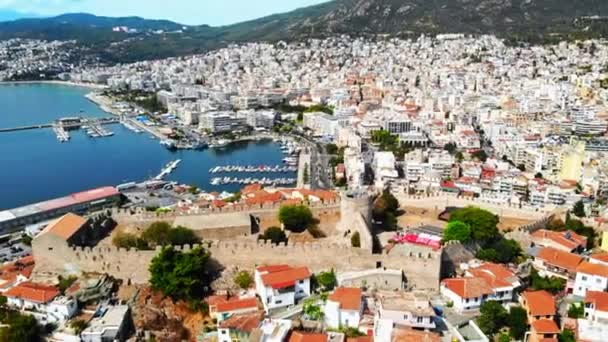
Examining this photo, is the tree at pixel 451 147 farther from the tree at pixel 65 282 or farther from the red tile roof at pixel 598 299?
the tree at pixel 65 282

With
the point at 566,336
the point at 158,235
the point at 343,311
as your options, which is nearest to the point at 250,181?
the point at 158,235

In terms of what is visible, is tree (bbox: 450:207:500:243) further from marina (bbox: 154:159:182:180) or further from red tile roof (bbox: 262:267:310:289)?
marina (bbox: 154:159:182:180)

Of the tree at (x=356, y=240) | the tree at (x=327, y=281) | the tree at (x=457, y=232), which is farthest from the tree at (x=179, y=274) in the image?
the tree at (x=457, y=232)

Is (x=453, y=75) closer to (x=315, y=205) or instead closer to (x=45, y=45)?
(x=315, y=205)

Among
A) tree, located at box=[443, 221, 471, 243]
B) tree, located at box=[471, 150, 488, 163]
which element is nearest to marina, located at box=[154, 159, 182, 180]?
tree, located at box=[471, 150, 488, 163]

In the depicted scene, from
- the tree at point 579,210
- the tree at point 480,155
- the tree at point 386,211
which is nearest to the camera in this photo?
the tree at point 386,211

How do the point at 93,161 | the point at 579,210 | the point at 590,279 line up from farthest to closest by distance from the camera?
the point at 93,161
the point at 579,210
the point at 590,279

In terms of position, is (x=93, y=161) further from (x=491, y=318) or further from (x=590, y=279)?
(x=590, y=279)
